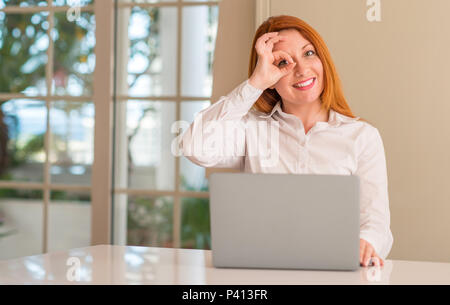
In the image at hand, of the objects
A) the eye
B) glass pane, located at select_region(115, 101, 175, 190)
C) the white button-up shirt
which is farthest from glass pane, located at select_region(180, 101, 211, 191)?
the eye

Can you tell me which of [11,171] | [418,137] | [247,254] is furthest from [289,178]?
[11,171]

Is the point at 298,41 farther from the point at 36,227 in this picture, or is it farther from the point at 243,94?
the point at 36,227

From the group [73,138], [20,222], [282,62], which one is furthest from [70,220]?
[282,62]

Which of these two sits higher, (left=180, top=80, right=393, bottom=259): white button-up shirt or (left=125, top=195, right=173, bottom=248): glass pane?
(left=180, top=80, right=393, bottom=259): white button-up shirt

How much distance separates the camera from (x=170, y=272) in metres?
1.04

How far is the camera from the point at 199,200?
361 cm

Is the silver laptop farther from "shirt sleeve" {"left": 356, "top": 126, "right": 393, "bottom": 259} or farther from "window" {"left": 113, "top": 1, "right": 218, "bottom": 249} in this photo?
"window" {"left": 113, "top": 1, "right": 218, "bottom": 249}

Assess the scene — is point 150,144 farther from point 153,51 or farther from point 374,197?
point 374,197

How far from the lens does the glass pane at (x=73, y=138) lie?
4332 mm

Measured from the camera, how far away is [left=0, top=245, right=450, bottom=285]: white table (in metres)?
0.96

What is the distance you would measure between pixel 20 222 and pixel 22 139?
0.77 meters

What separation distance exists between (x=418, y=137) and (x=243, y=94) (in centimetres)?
96

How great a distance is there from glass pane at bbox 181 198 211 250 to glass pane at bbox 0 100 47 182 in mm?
1601

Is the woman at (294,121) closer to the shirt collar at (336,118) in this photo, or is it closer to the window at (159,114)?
the shirt collar at (336,118)
